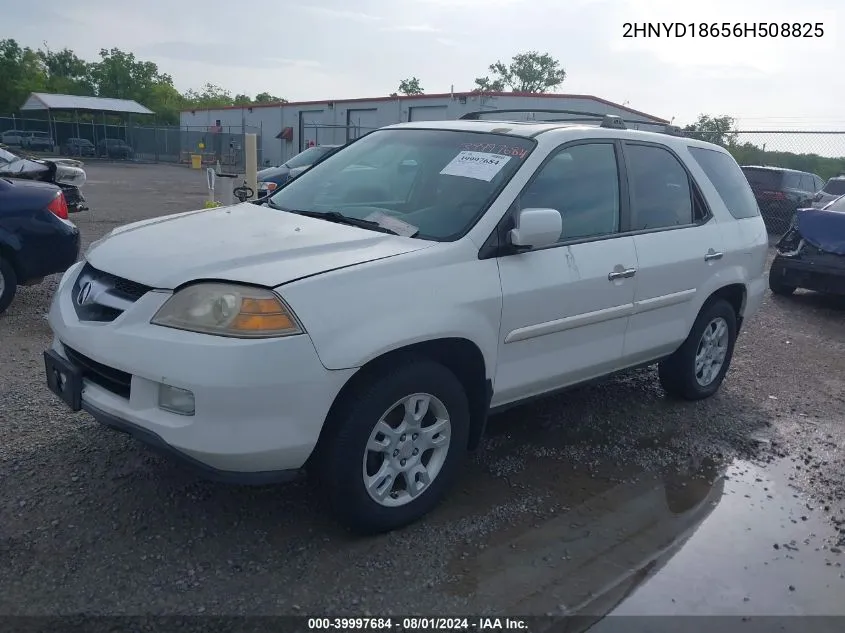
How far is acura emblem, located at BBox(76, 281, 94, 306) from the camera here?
10.6ft

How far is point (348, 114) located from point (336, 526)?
3487 cm

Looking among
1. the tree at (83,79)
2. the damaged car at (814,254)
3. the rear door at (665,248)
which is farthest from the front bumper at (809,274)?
the tree at (83,79)

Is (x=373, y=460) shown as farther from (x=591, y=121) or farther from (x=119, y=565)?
(x=591, y=121)

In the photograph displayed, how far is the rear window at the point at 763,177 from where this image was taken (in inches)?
637

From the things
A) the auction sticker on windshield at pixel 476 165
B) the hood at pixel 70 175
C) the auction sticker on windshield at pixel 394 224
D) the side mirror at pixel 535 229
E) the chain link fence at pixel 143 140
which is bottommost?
the chain link fence at pixel 143 140

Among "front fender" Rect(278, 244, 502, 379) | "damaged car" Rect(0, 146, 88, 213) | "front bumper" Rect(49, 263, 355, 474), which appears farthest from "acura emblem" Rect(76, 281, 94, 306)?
"damaged car" Rect(0, 146, 88, 213)

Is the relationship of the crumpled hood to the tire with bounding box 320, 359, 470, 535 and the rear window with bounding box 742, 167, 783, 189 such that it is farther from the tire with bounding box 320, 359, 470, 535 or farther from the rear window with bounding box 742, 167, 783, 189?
the rear window with bounding box 742, 167, 783, 189

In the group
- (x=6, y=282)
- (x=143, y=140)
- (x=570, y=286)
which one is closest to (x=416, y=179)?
(x=570, y=286)

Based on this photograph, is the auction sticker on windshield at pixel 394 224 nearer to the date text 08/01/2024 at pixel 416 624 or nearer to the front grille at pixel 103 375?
the front grille at pixel 103 375

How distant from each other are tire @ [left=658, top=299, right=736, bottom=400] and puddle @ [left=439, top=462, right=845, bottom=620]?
1.13 m

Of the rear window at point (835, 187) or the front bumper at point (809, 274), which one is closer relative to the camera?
the front bumper at point (809, 274)

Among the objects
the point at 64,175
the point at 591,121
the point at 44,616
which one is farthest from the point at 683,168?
the point at 64,175

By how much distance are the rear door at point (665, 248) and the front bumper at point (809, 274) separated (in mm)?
4502

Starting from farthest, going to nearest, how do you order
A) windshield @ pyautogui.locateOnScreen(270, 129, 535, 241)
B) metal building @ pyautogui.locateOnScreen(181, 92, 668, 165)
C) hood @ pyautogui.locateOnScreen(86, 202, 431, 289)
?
metal building @ pyautogui.locateOnScreen(181, 92, 668, 165), windshield @ pyautogui.locateOnScreen(270, 129, 535, 241), hood @ pyautogui.locateOnScreen(86, 202, 431, 289)
